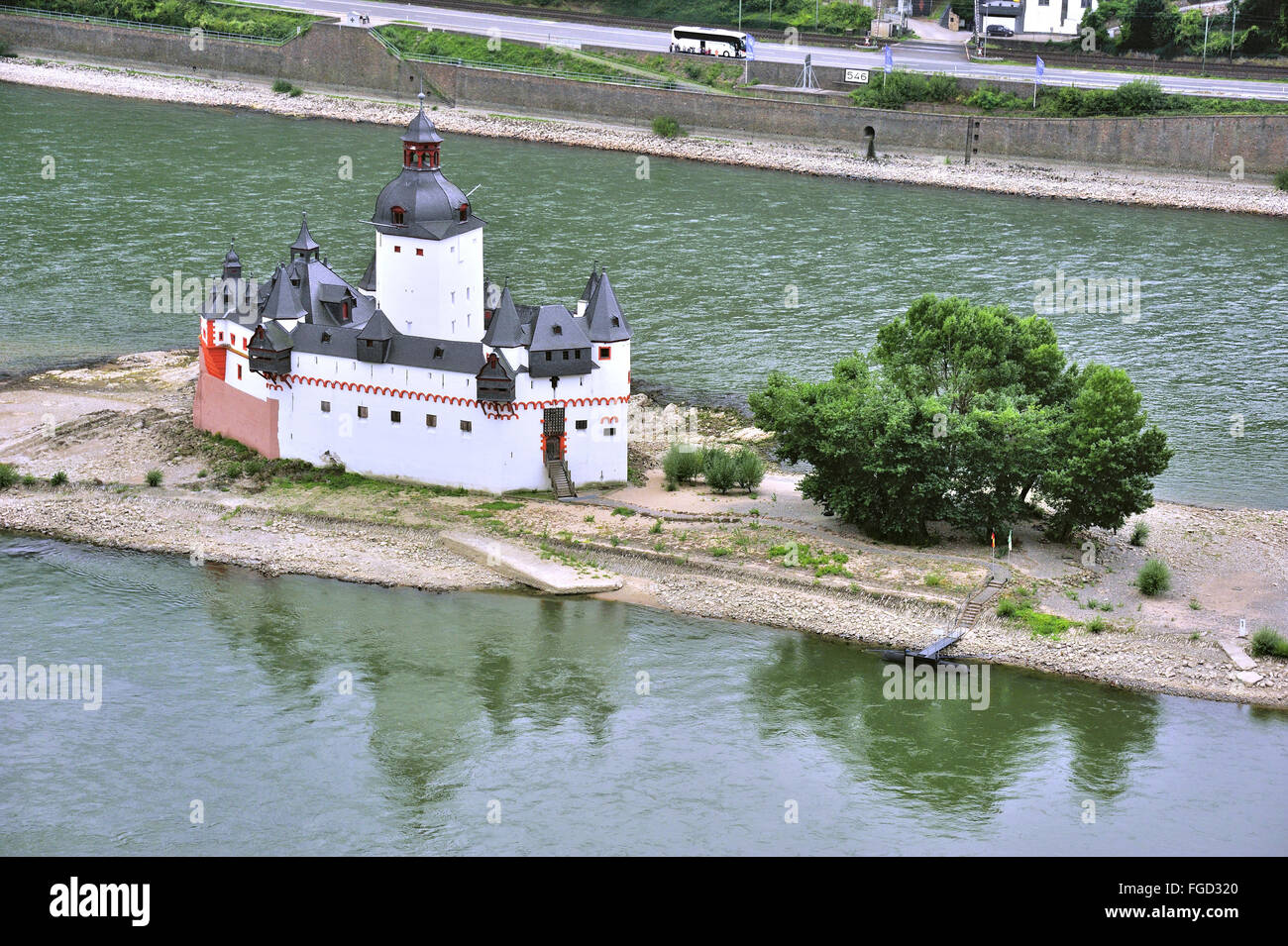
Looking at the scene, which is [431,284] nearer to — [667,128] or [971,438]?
[971,438]

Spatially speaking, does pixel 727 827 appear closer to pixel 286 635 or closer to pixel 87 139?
pixel 286 635

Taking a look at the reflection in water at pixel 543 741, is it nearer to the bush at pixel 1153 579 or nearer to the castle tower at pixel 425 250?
A: the bush at pixel 1153 579

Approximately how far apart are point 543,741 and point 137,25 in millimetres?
106681

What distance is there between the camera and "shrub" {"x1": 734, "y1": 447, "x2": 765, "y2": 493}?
64.8m

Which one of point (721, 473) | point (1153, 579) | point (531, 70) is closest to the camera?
point (1153, 579)

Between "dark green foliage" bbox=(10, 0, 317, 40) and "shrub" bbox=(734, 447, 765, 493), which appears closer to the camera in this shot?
"shrub" bbox=(734, 447, 765, 493)

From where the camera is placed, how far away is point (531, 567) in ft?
196

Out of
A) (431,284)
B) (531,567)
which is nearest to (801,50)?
(431,284)

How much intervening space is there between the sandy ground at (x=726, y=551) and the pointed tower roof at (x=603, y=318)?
5.28 m

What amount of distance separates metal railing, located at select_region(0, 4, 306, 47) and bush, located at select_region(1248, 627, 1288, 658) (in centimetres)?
9939

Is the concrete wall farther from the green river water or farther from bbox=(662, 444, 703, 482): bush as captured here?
bbox=(662, 444, 703, 482): bush

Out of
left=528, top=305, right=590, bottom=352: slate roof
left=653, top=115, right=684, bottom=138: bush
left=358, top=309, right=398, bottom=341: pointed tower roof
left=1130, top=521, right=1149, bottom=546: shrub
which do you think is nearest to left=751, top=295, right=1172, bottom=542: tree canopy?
left=1130, top=521, right=1149, bottom=546: shrub

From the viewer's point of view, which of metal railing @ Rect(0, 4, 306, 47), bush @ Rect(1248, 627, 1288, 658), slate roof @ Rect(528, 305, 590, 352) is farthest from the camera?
metal railing @ Rect(0, 4, 306, 47)

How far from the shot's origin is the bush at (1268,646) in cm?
5412
